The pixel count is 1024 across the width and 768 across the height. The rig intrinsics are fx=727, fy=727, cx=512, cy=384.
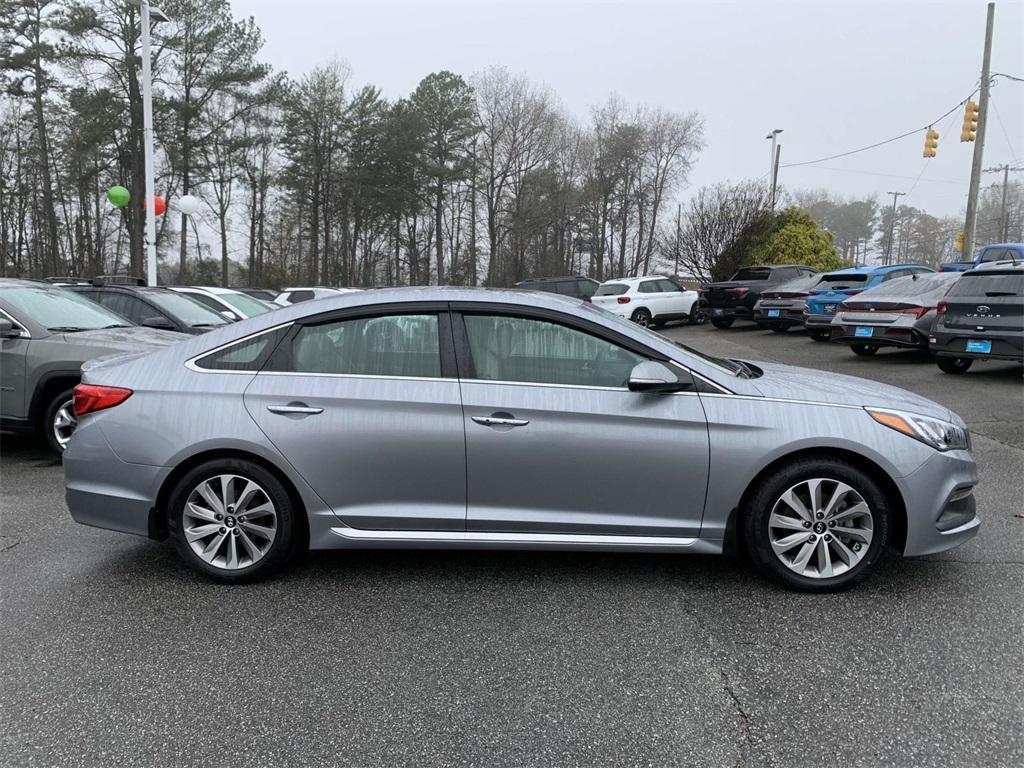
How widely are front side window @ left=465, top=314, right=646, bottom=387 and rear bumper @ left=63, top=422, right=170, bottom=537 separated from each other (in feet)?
5.66

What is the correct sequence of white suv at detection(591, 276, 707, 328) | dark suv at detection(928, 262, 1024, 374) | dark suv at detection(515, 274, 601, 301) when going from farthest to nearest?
dark suv at detection(515, 274, 601, 301) < white suv at detection(591, 276, 707, 328) < dark suv at detection(928, 262, 1024, 374)

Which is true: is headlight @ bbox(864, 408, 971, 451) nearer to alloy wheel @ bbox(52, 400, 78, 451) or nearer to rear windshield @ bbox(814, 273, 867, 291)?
alloy wheel @ bbox(52, 400, 78, 451)

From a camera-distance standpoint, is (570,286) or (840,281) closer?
(840,281)

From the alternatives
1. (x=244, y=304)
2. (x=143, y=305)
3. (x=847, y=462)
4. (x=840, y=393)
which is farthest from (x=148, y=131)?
(x=847, y=462)

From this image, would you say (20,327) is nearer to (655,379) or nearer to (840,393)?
(655,379)

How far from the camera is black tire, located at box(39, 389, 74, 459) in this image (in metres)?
6.52

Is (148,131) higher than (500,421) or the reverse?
higher

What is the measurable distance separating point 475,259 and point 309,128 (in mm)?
12378

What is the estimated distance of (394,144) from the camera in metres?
38.7

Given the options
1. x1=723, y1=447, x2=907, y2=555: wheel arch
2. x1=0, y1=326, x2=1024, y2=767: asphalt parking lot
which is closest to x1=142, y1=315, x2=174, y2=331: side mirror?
x1=0, y1=326, x2=1024, y2=767: asphalt parking lot

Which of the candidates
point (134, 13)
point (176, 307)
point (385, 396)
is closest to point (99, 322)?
point (176, 307)

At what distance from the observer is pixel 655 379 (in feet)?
11.6

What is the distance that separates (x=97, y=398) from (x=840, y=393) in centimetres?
386

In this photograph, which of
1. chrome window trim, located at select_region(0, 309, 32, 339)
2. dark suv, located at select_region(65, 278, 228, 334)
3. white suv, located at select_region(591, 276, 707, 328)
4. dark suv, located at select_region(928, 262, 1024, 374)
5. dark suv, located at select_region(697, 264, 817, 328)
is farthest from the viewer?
white suv, located at select_region(591, 276, 707, 328)
